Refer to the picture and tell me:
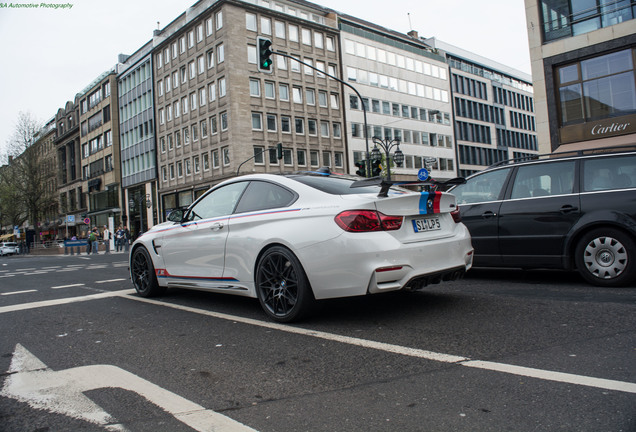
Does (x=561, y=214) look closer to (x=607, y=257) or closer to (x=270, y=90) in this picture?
(x=607, y=257)

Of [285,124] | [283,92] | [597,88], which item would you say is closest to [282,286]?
[597,88]

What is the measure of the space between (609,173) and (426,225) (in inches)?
109

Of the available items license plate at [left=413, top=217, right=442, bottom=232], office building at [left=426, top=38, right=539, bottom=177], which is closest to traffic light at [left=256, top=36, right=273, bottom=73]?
license plate at [left=413, top=217, right=442, bottom=232]

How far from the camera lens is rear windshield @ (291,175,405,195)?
4711 mm

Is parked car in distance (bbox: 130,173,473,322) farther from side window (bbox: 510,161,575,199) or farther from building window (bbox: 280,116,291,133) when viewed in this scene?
building window (bbox: 280,116,291,133)

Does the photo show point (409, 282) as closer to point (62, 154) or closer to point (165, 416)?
point (165, 416)

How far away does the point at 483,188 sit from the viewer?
7.06m

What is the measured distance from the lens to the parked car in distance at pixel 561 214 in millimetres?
5738

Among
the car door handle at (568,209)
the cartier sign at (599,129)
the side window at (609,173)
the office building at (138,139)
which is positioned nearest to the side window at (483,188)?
the car door handle at (568,209)

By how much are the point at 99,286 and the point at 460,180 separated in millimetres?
6374

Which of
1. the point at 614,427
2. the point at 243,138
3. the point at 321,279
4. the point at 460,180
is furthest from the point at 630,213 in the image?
the point at 243,138

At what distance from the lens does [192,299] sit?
21.5 feet

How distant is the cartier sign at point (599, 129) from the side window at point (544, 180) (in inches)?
641

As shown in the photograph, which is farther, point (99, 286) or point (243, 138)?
point (243, 138)
